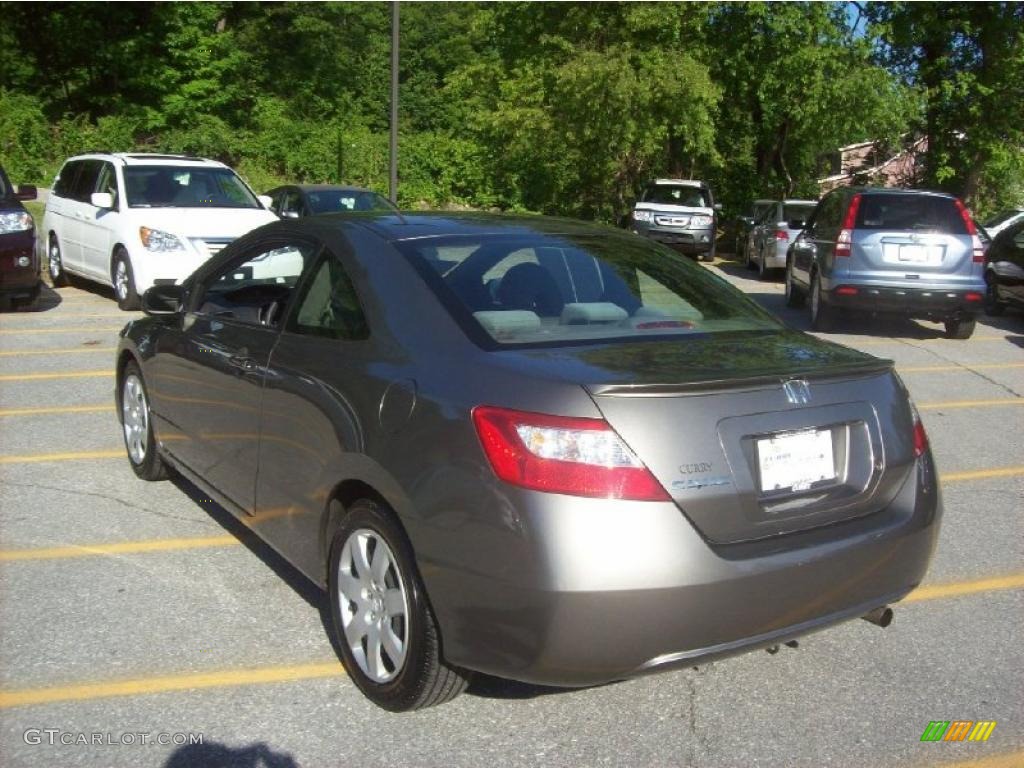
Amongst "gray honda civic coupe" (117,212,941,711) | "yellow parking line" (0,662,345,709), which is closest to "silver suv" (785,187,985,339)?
"gray honda civic coupe" (117,212,941,711)

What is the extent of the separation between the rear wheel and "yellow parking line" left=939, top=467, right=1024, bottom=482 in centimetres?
1212

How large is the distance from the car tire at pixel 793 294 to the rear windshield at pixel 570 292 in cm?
1077

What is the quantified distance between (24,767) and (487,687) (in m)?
1.45

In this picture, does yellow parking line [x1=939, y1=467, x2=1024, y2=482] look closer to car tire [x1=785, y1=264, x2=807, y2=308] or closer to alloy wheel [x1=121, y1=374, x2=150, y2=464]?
alloy wheel [x1=121, y1=374, x2=150, y2=464]

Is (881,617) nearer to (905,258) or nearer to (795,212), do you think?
(905,258)

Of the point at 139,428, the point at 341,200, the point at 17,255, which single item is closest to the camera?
the point at 139,428

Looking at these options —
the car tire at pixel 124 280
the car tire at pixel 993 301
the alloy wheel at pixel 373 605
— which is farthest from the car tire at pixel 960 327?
the alloy wheel at pixel 373 605

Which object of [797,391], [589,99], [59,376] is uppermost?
[589,99]

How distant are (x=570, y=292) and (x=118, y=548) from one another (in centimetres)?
253

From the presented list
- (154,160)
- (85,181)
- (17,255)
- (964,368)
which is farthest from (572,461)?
(85,181)

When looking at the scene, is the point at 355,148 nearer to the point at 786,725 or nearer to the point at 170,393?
the point at 170,393

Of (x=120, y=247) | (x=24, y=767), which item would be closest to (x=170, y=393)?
(x=24, y=767)

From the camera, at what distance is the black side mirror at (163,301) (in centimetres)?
543
